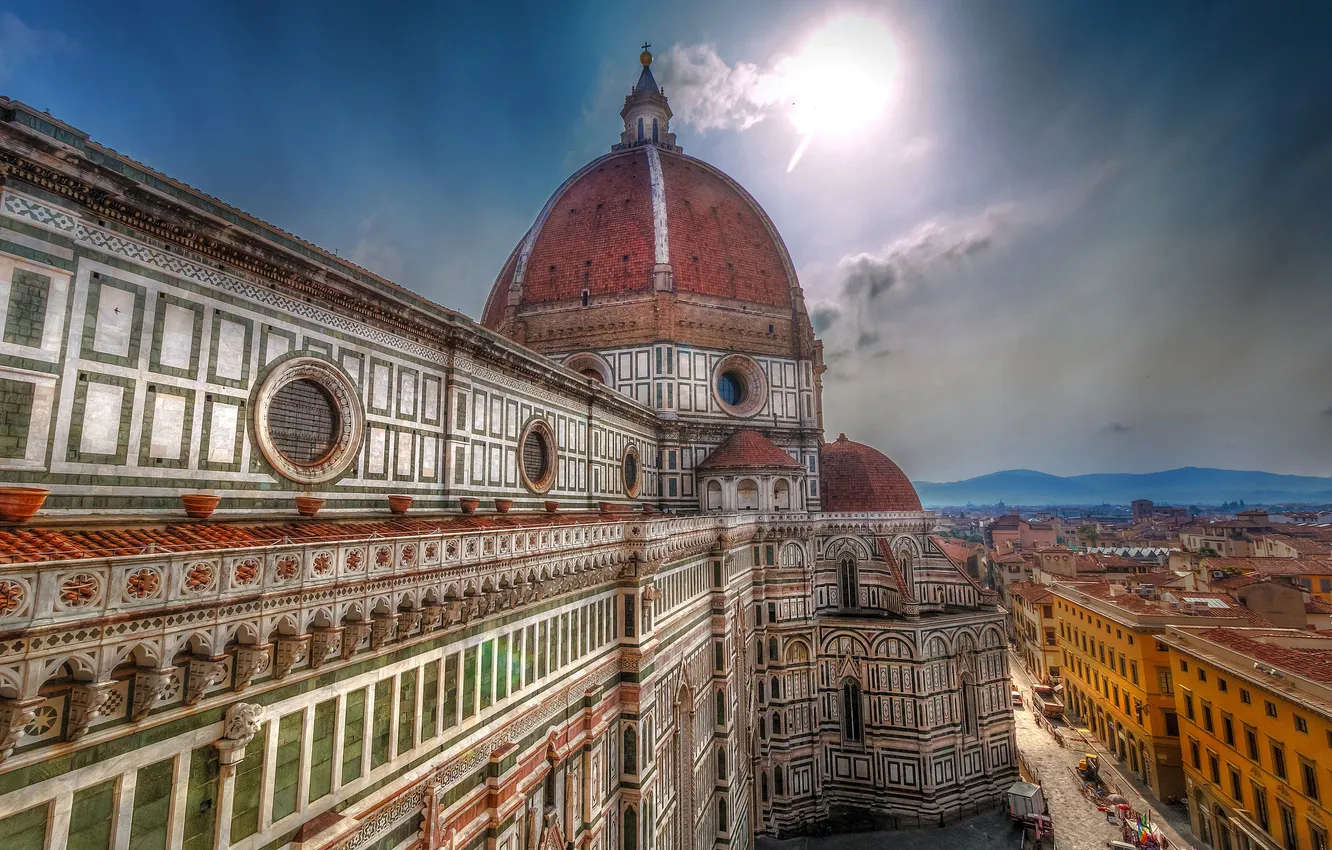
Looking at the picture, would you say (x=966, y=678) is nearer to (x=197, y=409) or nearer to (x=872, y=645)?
(x=872, y=645)

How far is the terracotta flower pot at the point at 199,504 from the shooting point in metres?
7.97

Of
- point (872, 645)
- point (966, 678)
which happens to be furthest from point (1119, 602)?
point (872, 645)

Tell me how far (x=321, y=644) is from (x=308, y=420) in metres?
5.17

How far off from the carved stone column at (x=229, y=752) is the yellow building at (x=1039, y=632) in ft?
174

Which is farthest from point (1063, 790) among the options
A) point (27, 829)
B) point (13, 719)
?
point (13, 719)

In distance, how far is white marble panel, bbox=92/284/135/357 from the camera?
7750mm

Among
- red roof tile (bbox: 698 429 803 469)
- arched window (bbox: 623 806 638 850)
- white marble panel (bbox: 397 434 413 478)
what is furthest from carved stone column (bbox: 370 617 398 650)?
red roof tile (bbox: 698 429 803 469)

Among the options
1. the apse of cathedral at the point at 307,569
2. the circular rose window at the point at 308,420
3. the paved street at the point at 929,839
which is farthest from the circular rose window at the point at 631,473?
the paved street at the point at 929,839

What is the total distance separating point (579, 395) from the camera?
2086cm

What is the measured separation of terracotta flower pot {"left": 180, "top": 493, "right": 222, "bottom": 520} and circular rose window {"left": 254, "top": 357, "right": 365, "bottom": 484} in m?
1.64

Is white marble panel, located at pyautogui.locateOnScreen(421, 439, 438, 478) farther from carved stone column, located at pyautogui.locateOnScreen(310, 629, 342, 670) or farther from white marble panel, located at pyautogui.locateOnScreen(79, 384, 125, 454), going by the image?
carved stone column, located at pyautogui.locateOnScreen(310, 629, 342, 670)

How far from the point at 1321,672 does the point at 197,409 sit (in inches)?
1323

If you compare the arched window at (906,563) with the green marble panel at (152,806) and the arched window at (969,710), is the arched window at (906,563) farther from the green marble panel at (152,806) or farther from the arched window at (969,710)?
the green marble panel at (152,806)

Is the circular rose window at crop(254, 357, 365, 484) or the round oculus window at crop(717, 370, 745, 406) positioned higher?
the round oculus window at crop(717, 370, 745, 406)
